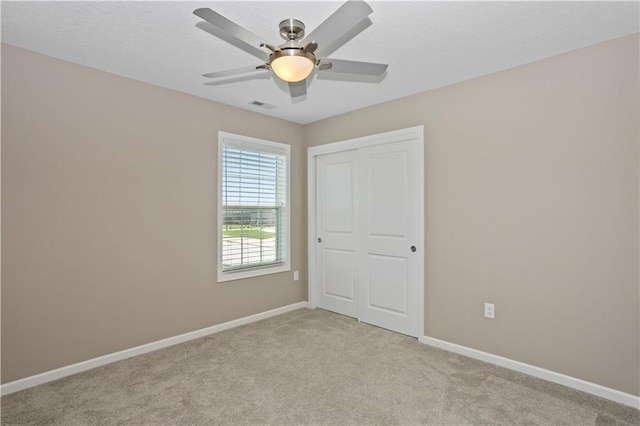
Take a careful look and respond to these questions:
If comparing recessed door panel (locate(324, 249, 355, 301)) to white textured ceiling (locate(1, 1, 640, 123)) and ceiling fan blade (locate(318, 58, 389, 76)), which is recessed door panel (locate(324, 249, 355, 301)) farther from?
ceiling fan blade (locate(318, 58, 389, 76))

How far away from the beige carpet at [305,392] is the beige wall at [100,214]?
38 cm

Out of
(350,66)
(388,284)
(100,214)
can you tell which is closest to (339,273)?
(388,284)

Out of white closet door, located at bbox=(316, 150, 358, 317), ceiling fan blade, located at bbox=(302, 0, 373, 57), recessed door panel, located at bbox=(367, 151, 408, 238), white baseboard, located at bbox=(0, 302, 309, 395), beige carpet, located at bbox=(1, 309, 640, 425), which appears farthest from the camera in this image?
white closet door, located at bbox=(316, 150, 358, 317)

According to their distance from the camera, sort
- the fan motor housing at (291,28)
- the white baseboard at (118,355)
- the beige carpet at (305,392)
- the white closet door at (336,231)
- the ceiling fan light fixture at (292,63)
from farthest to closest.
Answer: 1. the white closet door at (336,231)
2. the white baseboard at (118,355)
3. the beige carpet at (305,392)
4. the fan motor housing at (291,28)
5. the ceiling fan light fixture at (292,63)

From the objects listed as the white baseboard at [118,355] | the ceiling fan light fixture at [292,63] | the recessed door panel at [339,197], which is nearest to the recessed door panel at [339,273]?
the recessed door panel at [339,197]

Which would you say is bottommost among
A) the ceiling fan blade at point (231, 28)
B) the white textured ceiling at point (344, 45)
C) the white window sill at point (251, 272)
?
the white window sill at point (251, 272)

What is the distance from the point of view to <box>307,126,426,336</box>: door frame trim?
132 inches

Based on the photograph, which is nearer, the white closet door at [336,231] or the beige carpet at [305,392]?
the beige carpet at [305,392]

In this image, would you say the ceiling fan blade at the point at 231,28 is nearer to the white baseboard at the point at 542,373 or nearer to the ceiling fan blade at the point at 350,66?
the ceiling fan blade at the point at 350,66

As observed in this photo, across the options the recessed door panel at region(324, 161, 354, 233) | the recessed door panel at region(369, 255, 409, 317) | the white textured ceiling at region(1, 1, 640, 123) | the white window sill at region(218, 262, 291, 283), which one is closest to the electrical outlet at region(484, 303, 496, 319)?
the recessed door panel at region(369, 255, 409, 317)

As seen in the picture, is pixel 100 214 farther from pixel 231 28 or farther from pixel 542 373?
pixel 542 373

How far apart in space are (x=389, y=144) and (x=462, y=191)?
947mm

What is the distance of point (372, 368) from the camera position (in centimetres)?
280

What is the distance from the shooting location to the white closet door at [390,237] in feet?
11.3
